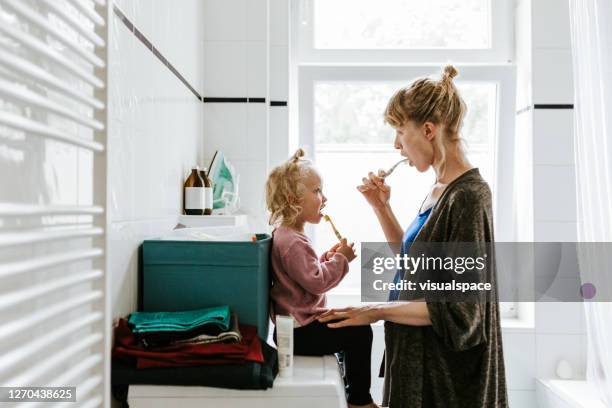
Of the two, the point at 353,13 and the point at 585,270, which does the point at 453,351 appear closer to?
the point at 585,270

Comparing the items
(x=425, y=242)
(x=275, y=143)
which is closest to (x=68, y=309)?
(x=425, y=242)

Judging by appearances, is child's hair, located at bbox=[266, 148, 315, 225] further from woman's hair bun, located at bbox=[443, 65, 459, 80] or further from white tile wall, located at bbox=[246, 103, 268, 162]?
white tile wall, located at bbox=[246, 103, 268, 162]

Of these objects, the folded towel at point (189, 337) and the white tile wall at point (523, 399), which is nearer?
the folded towel at point (189, 337)

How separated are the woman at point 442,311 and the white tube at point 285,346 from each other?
22cm

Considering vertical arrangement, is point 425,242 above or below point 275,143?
below

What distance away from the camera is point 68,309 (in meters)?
0.96

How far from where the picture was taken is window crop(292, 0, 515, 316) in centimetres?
278

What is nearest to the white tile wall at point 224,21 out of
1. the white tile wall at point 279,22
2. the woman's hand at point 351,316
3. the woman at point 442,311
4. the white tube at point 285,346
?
the white tile wall at point 279,22

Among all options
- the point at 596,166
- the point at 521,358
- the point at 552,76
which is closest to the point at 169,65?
the point at 596,166

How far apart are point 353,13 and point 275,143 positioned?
0.74 meters

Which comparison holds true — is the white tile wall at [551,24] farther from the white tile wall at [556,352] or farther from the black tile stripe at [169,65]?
the white tile wall at [556,352]

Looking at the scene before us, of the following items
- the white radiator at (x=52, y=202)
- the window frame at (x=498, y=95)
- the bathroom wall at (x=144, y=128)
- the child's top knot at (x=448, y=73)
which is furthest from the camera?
the window frame at (x=498, y=95)

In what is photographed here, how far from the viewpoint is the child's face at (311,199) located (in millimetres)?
1931

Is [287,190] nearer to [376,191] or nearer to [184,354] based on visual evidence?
[376,191]
